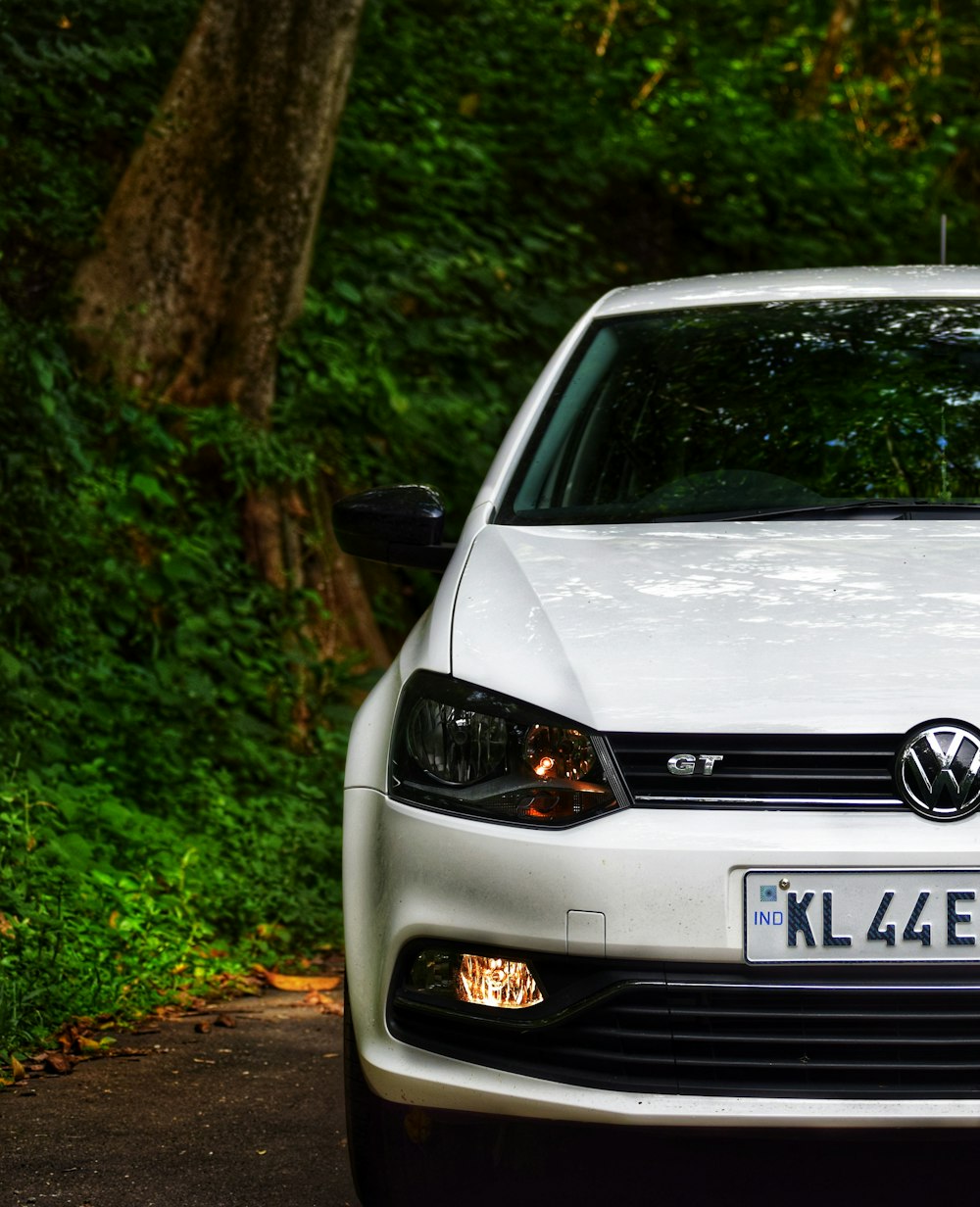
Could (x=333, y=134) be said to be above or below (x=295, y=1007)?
above

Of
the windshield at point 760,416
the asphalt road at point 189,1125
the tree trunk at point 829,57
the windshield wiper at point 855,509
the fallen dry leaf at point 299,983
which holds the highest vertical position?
the tree trunk at point 829,57

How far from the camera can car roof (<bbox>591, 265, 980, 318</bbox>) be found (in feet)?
13.3

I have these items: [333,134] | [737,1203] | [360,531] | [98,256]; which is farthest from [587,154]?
[737,1203]

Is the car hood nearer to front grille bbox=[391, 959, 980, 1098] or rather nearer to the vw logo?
the vw logo

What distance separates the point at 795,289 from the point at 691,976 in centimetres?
223

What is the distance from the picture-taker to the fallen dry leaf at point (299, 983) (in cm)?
489

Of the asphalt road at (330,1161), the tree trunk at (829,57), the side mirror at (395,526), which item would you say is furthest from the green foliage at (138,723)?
the tree trunk at (829,57)

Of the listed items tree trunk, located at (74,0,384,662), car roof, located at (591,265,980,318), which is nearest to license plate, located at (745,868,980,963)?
car roof, located at (591,265,980,318)

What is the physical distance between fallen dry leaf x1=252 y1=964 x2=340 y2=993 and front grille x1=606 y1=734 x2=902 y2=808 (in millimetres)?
2698

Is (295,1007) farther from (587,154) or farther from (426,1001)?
(587,154)

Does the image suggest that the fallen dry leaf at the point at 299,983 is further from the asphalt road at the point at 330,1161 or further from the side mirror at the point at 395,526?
the side mirror at the point at 395,526

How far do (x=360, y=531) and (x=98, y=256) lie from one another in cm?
435

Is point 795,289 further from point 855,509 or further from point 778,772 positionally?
point 778,772

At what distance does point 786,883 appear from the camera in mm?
2324
